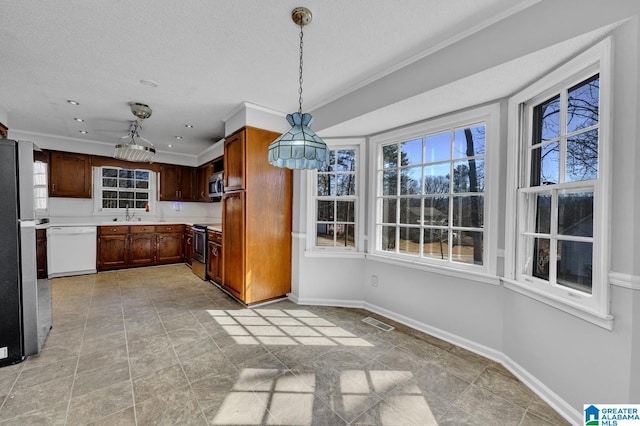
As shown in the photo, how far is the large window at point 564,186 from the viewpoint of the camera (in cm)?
159

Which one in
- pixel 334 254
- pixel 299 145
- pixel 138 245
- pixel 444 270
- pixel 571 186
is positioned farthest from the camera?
pixel 138 245

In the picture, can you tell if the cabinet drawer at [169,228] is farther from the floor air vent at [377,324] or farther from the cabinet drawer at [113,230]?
the floor air vent at [377,324]

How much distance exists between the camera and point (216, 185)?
17.0 feet

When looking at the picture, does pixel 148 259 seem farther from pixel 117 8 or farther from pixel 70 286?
pixel 117 8

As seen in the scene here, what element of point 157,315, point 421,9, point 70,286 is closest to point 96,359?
point 157,315

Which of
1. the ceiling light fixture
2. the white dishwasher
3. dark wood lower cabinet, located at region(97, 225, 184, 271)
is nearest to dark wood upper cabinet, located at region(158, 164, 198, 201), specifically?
dark wood lower cabinet, located at region(97, 225, 184, 271)

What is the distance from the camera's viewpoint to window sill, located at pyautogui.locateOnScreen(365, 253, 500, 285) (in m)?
2.39

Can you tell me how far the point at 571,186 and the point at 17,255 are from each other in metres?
4.31

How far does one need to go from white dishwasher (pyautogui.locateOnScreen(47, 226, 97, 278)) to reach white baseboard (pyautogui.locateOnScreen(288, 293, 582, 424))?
4221 mm

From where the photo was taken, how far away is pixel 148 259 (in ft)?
18.6

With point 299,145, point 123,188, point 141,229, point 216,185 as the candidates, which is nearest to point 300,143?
point 299,145

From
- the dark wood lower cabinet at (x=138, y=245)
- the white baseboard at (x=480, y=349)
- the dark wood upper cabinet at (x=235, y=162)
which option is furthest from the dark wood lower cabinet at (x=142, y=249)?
the white baseboard at (x=480, y=349)

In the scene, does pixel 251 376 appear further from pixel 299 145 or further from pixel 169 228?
pixel 169 228

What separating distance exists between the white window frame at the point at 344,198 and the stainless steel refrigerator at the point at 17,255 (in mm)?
2727
